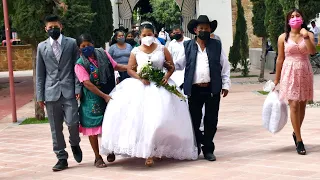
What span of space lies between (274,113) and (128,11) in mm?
19934

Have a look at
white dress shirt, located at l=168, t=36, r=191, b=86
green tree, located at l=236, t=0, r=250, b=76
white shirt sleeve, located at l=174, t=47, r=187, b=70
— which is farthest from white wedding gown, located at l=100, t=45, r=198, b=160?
green tree, located at l=236, t=0, r=250, b=76

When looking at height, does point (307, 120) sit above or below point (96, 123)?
below

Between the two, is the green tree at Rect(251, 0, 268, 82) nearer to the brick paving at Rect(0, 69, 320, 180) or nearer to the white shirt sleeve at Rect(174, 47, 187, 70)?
the brick paving at Rect(0, 69, 320, 180)

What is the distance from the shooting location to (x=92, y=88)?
7.60 metres

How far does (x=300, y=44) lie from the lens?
803 cm

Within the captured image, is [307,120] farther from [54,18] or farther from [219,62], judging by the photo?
[54,18]

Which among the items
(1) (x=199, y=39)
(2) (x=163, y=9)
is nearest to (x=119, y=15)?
(1) (x=199, y=39)

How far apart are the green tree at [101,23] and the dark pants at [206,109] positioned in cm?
1457

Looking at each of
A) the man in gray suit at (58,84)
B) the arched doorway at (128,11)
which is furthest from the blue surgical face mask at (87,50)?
the arched doorway at (128,11)

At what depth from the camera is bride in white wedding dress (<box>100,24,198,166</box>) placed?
7.38m

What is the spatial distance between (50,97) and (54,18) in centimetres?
98

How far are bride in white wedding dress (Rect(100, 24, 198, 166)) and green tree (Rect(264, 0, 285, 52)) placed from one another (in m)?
9.64

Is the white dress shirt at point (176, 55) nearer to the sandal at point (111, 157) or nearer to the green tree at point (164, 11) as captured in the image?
the sandal at point (111, 157)

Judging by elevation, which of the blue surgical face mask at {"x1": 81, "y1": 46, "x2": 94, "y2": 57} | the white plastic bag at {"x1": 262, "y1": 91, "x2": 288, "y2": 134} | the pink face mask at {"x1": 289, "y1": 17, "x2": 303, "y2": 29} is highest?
the pink face mask at {"x1": 289, "y1": 17, "x2": 303, "y2": 29}
